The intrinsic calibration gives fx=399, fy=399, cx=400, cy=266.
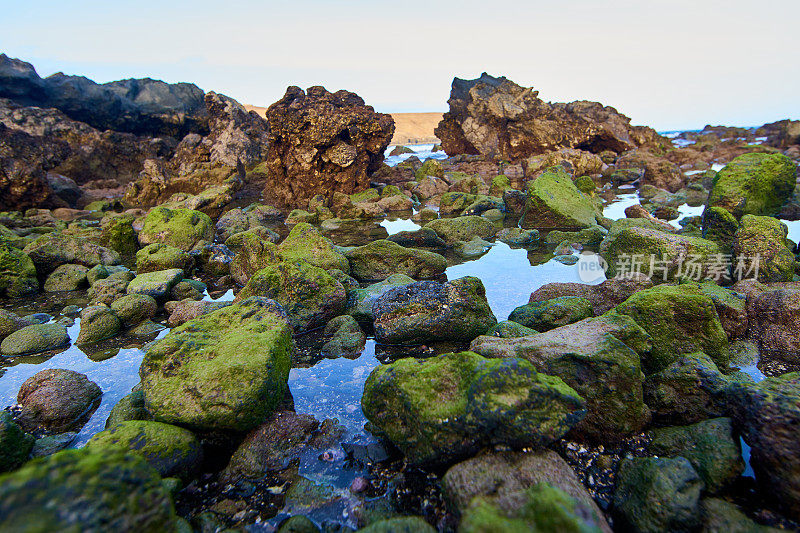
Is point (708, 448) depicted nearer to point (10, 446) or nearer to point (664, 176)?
point (10, 446)

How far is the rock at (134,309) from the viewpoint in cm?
717

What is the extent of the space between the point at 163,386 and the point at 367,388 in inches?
84.0

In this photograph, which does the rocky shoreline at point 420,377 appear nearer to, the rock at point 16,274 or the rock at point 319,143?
the rock at point 16,274

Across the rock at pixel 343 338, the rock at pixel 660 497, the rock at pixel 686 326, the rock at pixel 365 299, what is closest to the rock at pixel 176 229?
the rock at pixel 365 299

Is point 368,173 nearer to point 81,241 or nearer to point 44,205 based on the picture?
point 81,241

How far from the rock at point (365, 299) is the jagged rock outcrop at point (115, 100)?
37.0 m

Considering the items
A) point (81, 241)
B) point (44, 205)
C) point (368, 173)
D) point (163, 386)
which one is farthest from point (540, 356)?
point (44, 205)

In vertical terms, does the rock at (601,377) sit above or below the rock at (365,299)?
above

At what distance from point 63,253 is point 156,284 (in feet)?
14.0

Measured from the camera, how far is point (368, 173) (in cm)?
2300

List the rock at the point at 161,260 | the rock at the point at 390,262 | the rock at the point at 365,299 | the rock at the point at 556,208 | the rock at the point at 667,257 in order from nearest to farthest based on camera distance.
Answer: the rock at the point at 365,299, the rock at the point at 667,257, the rock at the point at 390,262, the rock at the point at 161,260, the rock at the point at 556,208

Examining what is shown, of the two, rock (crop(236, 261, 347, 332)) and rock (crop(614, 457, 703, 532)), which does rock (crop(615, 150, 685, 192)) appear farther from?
rock (crop(614, 457, 703, 532))

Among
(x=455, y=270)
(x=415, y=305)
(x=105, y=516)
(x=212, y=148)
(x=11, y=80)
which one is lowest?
(x=455, y=270)

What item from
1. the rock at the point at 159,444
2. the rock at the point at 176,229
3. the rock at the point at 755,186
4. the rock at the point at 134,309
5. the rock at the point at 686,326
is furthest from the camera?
the rock at the point at 176,229
